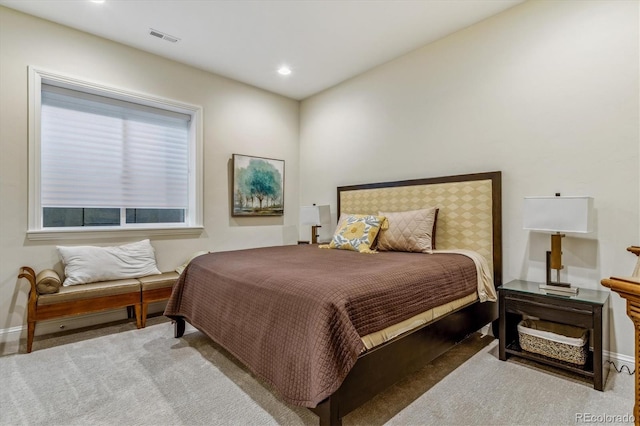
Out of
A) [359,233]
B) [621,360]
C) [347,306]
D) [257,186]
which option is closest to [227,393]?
[347,306]

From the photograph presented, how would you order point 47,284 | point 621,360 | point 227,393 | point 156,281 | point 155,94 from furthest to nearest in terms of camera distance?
point 155,94 → point 156,281 → point 47,284 → point 621,360 → point 227,393

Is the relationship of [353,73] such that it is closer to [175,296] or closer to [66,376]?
[175,296]

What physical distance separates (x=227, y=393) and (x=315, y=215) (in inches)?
98.4

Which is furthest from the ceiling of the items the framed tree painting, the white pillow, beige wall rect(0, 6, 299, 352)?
the white pillow

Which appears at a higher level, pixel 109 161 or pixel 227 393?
pixel 109 161

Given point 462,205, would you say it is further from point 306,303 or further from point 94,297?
point 94,297

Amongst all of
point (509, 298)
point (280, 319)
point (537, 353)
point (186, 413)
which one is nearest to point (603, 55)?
point (509, 298)

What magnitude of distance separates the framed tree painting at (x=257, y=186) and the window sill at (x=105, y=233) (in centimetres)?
66

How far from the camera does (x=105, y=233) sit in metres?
3.24

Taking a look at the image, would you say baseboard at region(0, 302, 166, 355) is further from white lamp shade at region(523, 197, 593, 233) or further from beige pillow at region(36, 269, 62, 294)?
white lamp shade at region(523, 197, 593, 233)

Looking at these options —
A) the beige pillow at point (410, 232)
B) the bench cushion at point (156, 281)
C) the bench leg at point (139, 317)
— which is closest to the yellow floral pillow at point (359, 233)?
the beige pillow at point (410, 232)

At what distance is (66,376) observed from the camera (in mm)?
2139

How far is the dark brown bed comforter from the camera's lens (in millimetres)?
1440

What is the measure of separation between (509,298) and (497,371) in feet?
1.72
